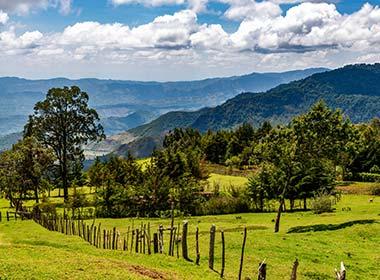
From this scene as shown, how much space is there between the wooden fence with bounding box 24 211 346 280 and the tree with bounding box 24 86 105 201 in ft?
68.8

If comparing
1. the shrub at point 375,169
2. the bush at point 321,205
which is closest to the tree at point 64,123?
the bush at point 321,205

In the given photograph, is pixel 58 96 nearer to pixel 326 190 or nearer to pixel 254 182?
pixel 254 182

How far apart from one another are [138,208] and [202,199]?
10416mm

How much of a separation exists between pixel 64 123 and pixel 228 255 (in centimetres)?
5503

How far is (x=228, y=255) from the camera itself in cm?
3359

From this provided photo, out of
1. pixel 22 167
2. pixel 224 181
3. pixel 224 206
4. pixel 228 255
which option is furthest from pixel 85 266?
pixel 224 181

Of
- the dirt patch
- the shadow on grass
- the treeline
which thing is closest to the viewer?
the dirt patch

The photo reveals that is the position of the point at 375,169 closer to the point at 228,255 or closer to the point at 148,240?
the point at 228,255

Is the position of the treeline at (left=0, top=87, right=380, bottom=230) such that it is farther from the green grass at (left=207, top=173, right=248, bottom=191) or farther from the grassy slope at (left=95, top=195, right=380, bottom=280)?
the grassy slope at (left=95, top=195, right=380, bottom=280)

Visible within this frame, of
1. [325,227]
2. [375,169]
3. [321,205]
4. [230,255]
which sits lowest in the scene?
[375,169]

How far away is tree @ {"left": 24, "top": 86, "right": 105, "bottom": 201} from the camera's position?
8038cm

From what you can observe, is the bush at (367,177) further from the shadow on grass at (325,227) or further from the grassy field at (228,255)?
the shadow on grass at (325,227)

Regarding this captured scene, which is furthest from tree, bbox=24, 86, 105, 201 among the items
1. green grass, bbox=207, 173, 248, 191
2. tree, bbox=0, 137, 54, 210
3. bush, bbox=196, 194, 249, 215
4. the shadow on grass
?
the shadow on grass

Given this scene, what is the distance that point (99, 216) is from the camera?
7125 cm
